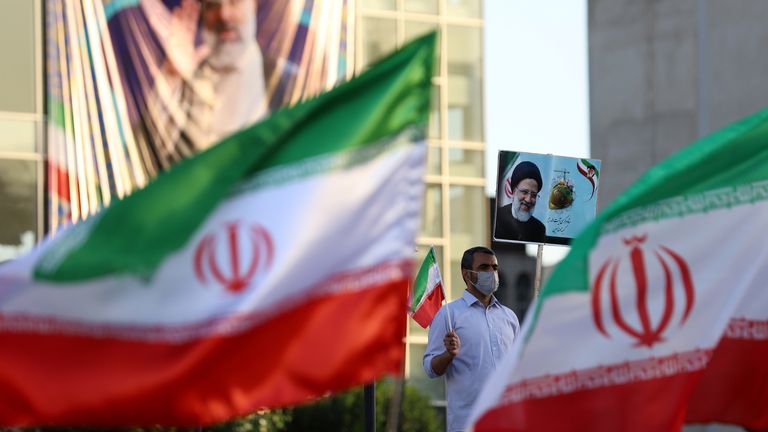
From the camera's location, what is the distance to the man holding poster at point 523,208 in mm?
11380

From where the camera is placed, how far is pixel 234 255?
645 centimetres

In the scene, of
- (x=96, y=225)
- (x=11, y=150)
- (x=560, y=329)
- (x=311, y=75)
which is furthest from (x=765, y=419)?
(x=11, y=150)

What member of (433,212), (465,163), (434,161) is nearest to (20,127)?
(434,161)

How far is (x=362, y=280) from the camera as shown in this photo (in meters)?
6.47

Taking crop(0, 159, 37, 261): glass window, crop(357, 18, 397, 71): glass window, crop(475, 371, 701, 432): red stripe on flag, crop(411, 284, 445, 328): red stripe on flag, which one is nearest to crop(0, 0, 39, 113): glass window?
crop(0, 159, 37, 261): glass window

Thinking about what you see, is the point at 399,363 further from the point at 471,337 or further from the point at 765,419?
the point at 471,337

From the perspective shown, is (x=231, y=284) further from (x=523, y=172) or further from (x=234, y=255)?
(x=523, y=172)

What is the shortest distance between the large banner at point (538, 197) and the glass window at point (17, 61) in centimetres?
1422

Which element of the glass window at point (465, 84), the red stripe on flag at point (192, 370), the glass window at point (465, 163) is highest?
the glass window at point (465, 84)

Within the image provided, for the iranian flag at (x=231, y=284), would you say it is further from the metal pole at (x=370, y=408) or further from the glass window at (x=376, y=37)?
the glass window at (x=376, y=37)

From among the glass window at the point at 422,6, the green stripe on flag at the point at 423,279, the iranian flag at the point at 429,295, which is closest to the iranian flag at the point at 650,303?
the iranian flag at the point at 429,295

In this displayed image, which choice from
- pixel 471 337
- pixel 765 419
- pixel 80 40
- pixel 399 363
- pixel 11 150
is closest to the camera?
pixel 399 363

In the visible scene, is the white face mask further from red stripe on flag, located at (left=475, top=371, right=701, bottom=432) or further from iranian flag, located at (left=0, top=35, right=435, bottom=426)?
iranian flag, located at (left=0, top=35, right=435, bottom=426)

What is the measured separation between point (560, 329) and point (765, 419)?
1.03 metres
